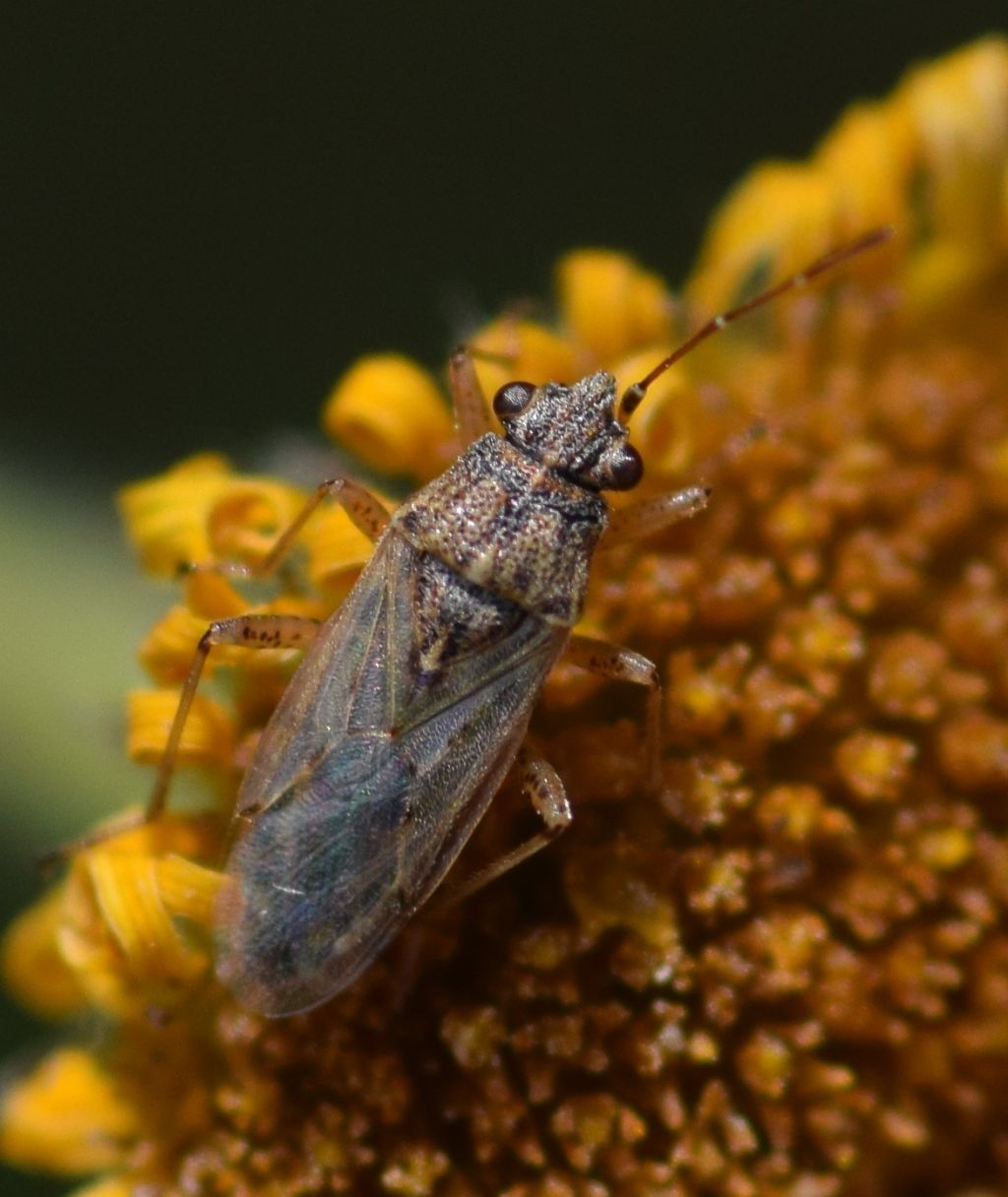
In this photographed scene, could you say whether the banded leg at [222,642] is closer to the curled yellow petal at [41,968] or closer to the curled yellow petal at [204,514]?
the curled yellow petal at [204,514]

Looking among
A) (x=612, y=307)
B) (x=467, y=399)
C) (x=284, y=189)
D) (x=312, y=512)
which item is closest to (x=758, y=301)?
(x=612, y=307)

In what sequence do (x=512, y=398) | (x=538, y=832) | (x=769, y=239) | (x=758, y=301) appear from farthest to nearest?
(x=769, y=239) < (x=758, y=301) < (x=512, y=398) < (x=538, y=832)

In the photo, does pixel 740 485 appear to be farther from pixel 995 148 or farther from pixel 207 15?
pixel 207 15

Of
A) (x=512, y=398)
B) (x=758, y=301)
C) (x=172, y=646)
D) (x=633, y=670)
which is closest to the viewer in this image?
(x=633, y=670)

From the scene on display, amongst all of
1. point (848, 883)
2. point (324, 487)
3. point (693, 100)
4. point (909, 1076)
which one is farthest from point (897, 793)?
point (693, 100)

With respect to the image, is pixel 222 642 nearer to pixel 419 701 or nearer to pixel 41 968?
pixel 419 701

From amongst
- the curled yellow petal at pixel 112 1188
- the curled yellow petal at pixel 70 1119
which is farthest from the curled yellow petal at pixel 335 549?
the curled yellow petal at pixel 112 1188

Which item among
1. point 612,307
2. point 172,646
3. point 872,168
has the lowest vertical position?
point 872,168

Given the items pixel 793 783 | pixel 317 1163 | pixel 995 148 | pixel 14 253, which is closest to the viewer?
pixel 317 1163
